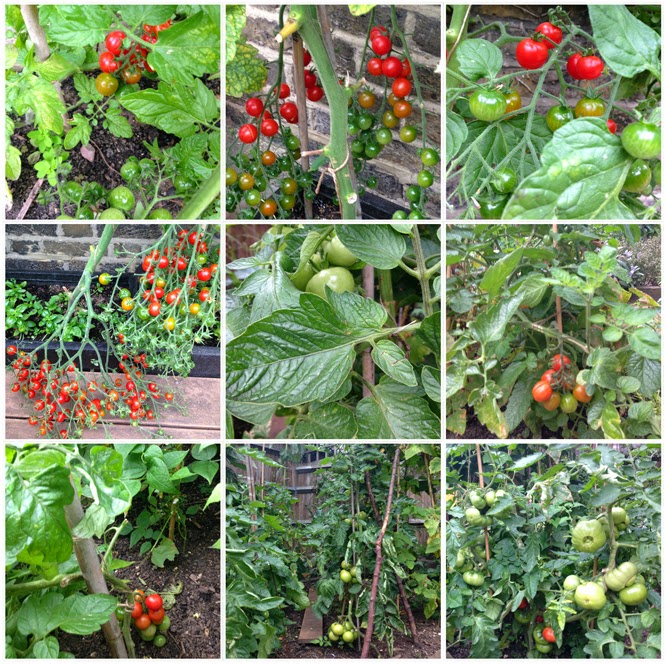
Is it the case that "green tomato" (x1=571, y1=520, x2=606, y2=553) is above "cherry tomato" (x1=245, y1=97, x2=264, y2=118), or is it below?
below

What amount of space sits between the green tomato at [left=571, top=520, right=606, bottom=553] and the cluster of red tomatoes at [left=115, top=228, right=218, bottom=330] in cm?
68

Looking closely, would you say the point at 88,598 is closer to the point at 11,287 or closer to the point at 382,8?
the point at 11,287

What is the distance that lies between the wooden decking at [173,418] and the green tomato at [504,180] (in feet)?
1.77

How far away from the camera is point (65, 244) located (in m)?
1.07

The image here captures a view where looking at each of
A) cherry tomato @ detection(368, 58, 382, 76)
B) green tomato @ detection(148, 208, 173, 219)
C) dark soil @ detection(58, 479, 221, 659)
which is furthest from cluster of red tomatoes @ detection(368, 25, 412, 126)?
dark soil @ detection(58, 479, 221, 659)

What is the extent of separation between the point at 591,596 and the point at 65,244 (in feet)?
3.37

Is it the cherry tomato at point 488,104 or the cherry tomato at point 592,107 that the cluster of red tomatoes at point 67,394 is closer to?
the cherry tomato at point 488,104

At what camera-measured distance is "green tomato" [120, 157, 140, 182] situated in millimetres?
1056

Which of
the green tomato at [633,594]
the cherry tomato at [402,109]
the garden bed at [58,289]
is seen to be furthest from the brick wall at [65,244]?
the green tomato at [633,594]

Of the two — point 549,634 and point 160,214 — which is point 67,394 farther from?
point 549,634

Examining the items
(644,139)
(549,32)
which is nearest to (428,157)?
(549,32)

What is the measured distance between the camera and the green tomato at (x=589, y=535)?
87 centimetres

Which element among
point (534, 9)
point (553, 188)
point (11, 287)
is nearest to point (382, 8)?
point (534, 9)

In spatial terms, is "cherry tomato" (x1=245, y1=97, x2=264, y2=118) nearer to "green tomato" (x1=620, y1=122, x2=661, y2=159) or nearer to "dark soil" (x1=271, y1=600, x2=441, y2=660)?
"green tomato" (x1=620, y1=122, x2=661, y2=159)
